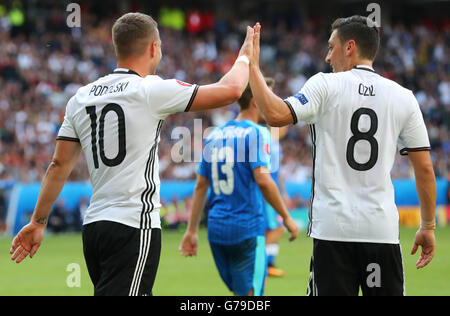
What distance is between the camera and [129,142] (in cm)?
434

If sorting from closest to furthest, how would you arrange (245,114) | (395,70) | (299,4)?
(245,114), (395,70), (299,4)

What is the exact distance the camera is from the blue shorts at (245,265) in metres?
6.58

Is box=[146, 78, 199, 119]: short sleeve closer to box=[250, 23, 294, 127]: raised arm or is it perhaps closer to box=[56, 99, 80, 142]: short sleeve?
box=[250, 23, 294, 127]: raised arm

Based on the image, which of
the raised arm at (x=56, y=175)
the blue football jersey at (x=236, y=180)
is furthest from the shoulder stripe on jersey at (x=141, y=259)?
the blue football jersey at (x=236, y=180)

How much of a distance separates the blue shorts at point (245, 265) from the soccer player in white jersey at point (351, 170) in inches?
83.5

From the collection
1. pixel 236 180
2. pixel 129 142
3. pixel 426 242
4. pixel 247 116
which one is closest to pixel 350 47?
pixel 426 242

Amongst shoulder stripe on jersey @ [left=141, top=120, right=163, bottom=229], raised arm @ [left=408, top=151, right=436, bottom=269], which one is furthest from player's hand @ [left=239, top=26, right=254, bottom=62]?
raised arm @ [left=408, top=151, right=436, bottom=269]

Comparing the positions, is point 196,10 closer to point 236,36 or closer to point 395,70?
point 236,36

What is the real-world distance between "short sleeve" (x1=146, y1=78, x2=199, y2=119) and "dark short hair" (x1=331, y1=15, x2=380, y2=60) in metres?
1.07

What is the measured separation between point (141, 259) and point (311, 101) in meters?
1.37

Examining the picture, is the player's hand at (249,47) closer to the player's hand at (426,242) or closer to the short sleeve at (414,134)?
the short sleeve at (414,134)

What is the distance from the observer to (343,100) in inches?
175
